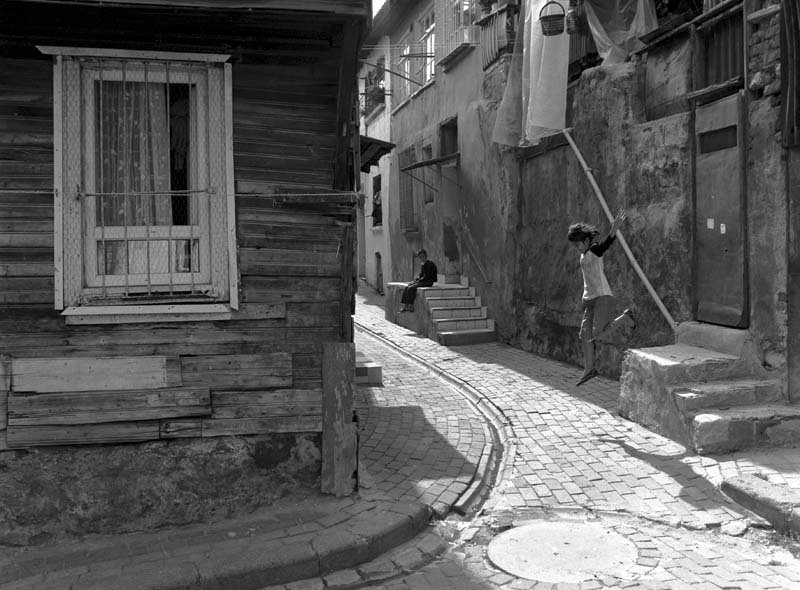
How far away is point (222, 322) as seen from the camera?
192 inches

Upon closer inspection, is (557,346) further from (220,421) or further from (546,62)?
(220,421)

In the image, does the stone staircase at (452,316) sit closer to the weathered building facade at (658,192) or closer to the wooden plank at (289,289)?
the weathered building facade at (658,192)

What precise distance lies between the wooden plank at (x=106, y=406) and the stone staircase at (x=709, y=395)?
402cm

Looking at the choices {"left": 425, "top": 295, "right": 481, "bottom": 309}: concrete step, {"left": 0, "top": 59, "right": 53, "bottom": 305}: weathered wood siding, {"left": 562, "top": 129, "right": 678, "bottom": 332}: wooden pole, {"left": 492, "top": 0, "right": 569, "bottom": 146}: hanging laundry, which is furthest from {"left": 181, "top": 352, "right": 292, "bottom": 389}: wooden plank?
{"left": 425, "top": 295, "right": 481, "bottom": 309}: concrete step

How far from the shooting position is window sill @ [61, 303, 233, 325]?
4609mm

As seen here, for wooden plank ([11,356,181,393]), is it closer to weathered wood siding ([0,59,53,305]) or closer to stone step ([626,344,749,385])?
weathered wood siding ([0,59,53,305])

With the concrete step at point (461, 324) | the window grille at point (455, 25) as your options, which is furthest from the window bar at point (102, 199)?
the window grille at point (455, 25)

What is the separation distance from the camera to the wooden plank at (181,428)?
4.77 meters

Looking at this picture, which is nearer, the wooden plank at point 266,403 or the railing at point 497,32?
the wooden plank at point 266,403

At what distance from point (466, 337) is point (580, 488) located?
700 cm

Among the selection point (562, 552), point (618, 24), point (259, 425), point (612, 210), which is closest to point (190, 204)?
point (259, 425)

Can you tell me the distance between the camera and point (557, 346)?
1071cm

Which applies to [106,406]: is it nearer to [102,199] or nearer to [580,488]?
[102,199]

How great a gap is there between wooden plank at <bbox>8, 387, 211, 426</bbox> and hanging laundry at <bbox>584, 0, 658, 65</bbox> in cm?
A: 727
